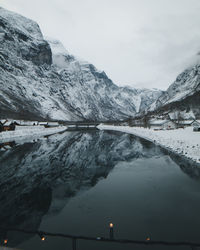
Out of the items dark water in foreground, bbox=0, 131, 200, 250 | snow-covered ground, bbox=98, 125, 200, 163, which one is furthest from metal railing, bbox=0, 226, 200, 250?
snow-covered ground, bbox=98, 125, 200, 163

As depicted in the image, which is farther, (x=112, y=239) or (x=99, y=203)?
(x=99, y=203)

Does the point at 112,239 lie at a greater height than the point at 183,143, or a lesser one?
lesser

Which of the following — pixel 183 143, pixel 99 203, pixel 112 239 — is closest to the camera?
pixel 112 239

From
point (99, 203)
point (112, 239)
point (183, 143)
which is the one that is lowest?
point (99, 203)

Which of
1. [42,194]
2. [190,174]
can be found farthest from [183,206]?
[42,194]

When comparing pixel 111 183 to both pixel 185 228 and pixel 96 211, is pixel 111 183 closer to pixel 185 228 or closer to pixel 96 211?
pixel 96 211

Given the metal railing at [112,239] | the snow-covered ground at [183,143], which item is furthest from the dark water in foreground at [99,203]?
the snow-covered ground at [183,143]

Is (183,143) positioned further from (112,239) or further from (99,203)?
(112,239)

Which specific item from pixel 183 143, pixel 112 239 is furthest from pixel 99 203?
pixel 183 143

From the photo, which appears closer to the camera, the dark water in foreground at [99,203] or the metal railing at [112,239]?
the metal railing at [112,239]

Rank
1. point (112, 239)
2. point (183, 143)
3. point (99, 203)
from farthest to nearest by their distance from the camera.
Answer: point (183, 143), point (99, 203), point (112, 239)

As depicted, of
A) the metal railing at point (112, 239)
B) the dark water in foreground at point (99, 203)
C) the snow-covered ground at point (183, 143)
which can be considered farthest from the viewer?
the snow-covered ground at point (183, 143)

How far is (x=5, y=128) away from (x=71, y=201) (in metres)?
61.5

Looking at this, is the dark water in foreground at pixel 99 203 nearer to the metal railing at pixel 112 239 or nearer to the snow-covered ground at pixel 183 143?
the metal railing at pixel 112 239
